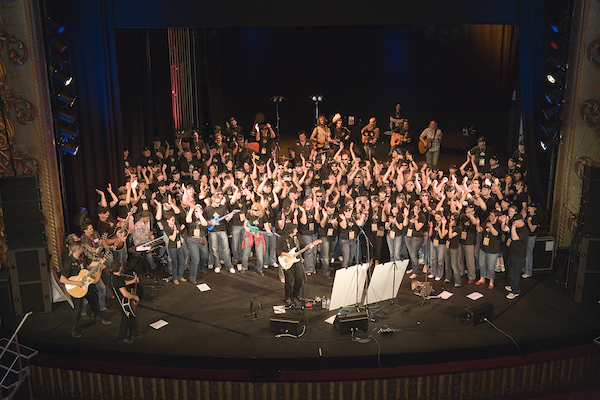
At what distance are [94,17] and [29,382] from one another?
6.01 meters

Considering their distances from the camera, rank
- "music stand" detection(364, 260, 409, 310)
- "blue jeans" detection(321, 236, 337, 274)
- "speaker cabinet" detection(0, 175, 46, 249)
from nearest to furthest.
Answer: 1. "music stand" detection(364, 260, 409, 310)
2. "speaker cabinet" detection(0, 175, 46, 249)
3. "blue jeans" detection(321, 236, 337, 274)

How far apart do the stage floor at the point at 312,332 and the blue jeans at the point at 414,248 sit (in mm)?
428

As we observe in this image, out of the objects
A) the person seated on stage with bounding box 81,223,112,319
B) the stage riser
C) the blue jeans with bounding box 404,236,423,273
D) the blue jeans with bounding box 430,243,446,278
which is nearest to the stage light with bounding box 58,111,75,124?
the person seated on stage with bounding box 81,223,112,319

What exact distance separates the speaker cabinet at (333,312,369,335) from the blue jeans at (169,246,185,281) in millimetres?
3018

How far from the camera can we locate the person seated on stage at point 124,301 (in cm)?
741

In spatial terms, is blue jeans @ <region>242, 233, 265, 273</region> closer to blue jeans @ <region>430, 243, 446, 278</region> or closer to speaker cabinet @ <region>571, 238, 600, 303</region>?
blue jeans @ <region>430, 243, 446, 278</region>

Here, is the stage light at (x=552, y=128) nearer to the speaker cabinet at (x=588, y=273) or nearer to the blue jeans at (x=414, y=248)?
the speaker cabinet at (x=588, y=273)

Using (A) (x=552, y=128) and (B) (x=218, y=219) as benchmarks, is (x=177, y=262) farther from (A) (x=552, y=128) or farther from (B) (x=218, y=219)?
(A) (x=552, y=128)

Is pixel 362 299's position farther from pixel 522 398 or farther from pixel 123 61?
pixel 123 61

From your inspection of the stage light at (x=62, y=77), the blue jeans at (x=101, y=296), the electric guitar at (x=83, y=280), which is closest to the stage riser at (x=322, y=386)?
the electric guitar at (x=83, y=280)

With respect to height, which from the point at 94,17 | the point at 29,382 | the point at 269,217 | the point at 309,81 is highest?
the point at 94,17

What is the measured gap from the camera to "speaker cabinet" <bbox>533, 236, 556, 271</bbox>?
9898 millimetres

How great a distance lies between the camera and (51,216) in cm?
934

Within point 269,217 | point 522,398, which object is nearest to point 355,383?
point 522,398
